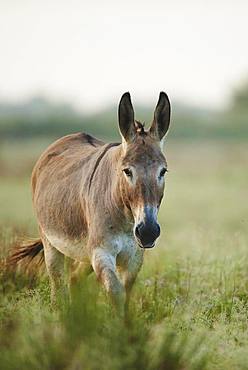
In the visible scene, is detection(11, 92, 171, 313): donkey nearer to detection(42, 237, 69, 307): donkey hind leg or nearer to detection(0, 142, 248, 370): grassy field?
detection(42, 237, 69, 307): donkey hind leg

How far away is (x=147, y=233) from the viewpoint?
5.27 metres

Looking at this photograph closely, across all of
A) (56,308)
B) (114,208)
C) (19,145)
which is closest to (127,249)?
(114,208)

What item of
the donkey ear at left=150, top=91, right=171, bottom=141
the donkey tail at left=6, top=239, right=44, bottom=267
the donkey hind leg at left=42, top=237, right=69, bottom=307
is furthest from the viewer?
the donkey tail at left=6, top=239, right=44, bottom=267

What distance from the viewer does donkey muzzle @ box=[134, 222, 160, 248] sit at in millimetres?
5266

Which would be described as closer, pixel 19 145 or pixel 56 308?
pixel 56 308

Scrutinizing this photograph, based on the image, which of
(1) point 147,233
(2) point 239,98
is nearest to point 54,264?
(1) point 147,233

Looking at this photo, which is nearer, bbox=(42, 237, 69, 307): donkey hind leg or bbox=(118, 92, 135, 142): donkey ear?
bbox=(118, 92, 135, 142): donkey ear

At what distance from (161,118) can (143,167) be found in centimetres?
60

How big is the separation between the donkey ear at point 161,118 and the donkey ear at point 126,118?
0.58ft

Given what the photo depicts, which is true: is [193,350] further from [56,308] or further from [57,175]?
[57,175]

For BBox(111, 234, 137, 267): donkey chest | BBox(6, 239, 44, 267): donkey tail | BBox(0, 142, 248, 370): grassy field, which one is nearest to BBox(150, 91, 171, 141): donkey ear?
BBox(111, 234, 137, 267): donkey chest

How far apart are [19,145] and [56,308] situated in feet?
114

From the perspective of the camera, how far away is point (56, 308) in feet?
18.7

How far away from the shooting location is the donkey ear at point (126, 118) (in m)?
5.82
